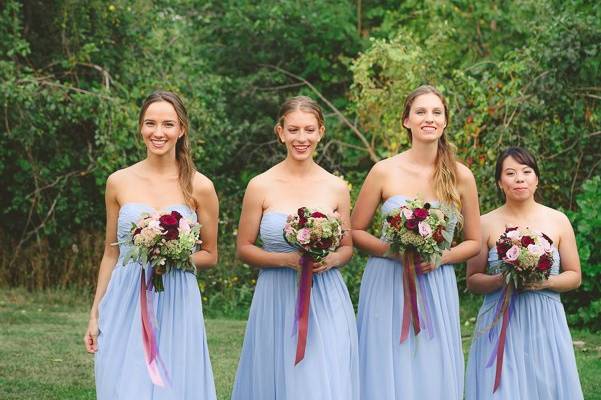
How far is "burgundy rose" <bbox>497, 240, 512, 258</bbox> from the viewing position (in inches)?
254

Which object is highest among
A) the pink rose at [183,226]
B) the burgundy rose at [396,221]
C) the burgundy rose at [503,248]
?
the burgundy rose at [396,221]

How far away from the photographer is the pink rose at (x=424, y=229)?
6090 mm

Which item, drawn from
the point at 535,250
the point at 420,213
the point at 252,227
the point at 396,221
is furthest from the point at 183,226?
the point at 535,250

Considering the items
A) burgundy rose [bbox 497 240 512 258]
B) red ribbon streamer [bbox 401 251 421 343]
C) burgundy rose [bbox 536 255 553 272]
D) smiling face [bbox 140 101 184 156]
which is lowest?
red ribbon streamer [bbox 401 251 421 343]

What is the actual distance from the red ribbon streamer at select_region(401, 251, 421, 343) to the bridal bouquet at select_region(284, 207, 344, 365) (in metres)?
0.44

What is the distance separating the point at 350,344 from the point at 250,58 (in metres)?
11.8

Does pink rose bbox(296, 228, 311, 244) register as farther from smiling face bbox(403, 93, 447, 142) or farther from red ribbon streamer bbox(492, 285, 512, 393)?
red ribbon streamer bbox(492, 285, 512, 393)

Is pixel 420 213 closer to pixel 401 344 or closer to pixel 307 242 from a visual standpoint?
pixel 307 242

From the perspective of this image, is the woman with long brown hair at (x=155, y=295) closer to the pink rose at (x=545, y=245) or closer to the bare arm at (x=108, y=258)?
the bare arm at (x=108, y=258)

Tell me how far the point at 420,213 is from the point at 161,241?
4.90 feet

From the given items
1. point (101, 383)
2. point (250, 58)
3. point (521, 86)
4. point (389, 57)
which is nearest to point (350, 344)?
point (101, 383)

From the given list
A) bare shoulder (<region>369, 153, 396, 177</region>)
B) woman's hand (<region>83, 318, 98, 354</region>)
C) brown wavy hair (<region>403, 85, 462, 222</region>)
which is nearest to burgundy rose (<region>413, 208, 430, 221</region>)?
brown wavy hair (<region>403, 85, 462, 222</region>)

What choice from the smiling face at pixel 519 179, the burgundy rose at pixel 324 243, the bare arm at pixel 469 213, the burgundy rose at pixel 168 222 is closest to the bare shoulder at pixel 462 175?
the bare arm at pixel 469 213

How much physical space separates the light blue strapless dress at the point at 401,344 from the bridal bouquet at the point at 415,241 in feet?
0.24
